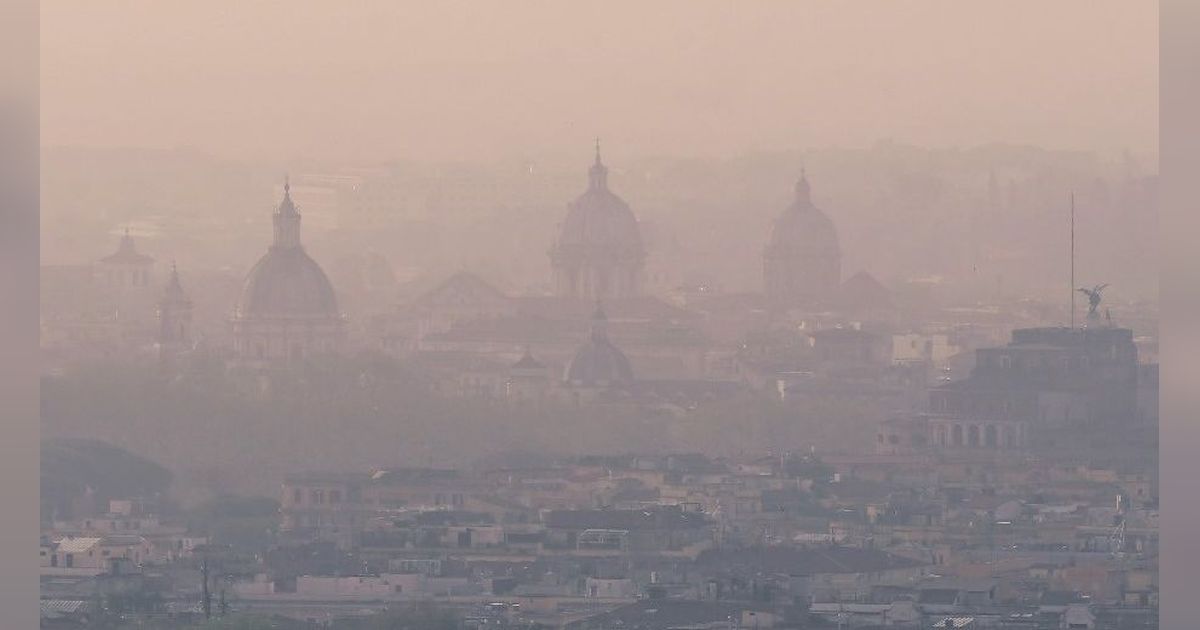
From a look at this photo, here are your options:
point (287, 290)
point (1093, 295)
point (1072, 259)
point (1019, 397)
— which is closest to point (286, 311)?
point (287, 290)

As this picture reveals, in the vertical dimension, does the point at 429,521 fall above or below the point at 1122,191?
below

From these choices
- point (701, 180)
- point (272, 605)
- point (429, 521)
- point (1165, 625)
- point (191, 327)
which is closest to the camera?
point (1165, 625)

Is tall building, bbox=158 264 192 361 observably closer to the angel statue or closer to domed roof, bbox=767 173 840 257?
domed roof, bbox=767 173 840 257

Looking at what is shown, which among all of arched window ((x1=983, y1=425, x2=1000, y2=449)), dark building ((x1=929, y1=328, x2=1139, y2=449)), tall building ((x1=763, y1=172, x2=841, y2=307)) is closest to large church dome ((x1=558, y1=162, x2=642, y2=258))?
tall building ((x1=763, y1=172, x2=841, y2=307))

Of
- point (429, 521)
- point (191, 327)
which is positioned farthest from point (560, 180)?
point (429, 521)

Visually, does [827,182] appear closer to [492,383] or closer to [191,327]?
[492,383]

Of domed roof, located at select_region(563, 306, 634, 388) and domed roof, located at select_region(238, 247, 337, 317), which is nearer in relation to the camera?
domed roof, located at select_region(563, 306, 634, 388)

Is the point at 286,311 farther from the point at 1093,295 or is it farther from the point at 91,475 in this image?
the point at 91,475
